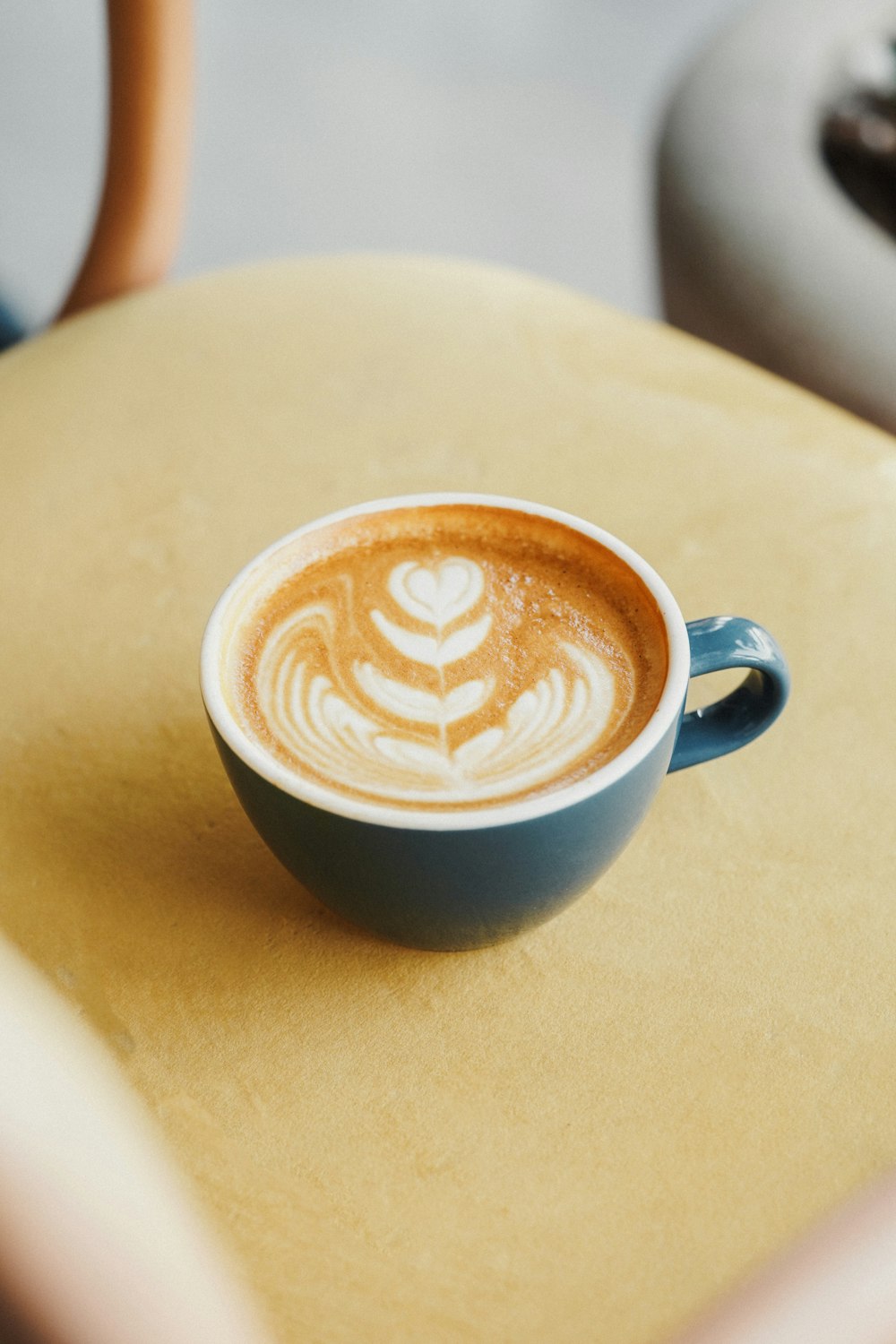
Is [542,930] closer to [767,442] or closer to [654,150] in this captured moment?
[767,442]

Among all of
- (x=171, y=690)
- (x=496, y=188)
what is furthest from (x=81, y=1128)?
(x=496, y=188)

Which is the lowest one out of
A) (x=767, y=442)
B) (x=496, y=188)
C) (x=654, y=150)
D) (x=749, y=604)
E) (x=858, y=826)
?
(x=858, y=826)

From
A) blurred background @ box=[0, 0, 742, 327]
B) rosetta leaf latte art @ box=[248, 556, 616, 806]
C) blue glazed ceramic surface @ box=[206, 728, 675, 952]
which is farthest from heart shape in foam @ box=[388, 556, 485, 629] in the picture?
blurred background @ box=[0, 0, 742, 327]

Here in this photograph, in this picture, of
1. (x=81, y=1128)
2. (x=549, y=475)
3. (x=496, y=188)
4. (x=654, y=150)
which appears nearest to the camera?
(x=81, y=1128)

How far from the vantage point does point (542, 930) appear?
44 cm

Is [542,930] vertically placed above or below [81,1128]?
above

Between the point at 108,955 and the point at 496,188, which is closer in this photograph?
the point at 108,955

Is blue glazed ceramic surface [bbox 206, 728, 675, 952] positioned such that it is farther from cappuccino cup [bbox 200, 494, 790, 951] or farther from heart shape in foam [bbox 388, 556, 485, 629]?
heart shape in foam [bbox 388, 556, 485, 629]

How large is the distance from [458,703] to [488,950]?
0.28 ft

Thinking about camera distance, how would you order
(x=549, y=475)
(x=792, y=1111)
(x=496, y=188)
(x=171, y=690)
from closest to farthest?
(x=792, y=1111) → (x=171, y=690) → (x=549, y=475) → (x=496, y=188)

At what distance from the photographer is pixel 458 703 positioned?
44 centimetres

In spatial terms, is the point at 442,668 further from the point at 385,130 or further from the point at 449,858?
the point at 385,130

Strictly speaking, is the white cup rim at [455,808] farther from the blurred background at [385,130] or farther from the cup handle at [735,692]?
the blurred background at [385,130]

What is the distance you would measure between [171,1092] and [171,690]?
179mm
